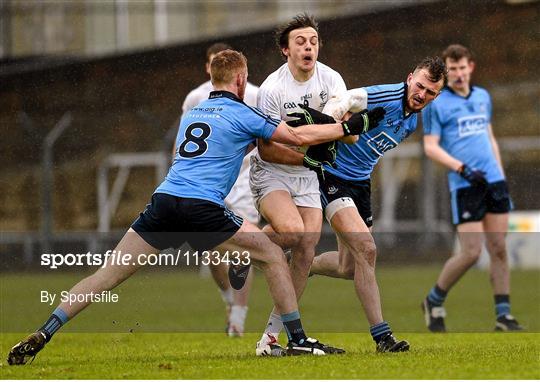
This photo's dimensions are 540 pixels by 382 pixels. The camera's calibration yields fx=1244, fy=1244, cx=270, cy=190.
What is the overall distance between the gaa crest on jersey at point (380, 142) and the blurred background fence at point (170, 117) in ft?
12.7

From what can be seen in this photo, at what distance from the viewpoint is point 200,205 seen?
765 cm

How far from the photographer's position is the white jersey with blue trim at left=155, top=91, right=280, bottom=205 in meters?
7.75

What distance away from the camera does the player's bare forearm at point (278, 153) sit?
8.23 metres

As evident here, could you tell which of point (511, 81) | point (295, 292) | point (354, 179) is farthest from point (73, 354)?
point (511, 81)

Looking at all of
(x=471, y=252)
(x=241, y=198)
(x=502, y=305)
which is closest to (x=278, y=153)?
(x=241, y=198)

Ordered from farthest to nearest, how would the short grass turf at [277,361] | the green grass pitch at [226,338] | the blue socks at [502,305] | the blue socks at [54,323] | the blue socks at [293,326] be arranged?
the blue socks at [502,305], the blue socks at [293,326], the blue socks at [54,323], the green grass pitch at [226,338], the short grass turf at [277,361]

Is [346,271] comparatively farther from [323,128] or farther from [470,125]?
[470,125]

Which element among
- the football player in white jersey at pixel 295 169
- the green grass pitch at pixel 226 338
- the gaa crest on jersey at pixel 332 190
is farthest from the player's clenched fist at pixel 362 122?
the green grass pitch at pixel 226 338

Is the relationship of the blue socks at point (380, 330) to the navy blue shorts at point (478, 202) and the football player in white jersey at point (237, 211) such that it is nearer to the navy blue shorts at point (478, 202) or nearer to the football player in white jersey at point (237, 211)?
the football player in white jersey at point (237, 211)

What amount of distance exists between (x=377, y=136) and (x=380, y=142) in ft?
0.22

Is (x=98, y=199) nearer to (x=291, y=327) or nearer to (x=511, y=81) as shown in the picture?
(x=511, y=81)

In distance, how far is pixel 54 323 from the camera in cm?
764

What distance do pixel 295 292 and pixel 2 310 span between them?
3174mm

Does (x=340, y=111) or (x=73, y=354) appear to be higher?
(x=340, y=111)
